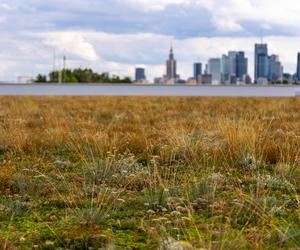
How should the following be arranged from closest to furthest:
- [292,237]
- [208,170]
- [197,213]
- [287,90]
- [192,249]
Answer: [192,249], [292,237], [197,213], [208,170], [287,90]

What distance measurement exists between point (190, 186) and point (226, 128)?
3.78 m

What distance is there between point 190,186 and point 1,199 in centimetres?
180

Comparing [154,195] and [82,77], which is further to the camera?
[82,77]

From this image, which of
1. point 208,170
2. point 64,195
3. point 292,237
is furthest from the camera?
point 208,170

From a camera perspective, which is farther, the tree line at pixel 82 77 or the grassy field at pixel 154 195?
the tree line at pixel 82 77

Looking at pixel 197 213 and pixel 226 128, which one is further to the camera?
pixel 226 128

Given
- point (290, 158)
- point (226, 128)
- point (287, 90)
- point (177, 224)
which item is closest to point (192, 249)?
point (177, 224)

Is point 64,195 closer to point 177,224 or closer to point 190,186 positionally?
point 190,186

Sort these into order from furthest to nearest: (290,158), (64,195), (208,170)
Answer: (290,158), (208,170), (64,195)

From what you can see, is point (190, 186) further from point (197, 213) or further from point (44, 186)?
point (44, 186)

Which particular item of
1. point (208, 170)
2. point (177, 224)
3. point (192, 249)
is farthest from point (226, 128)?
point (192, 249)

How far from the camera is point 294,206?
5441 millimetres

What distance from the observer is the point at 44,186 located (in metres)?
6.21

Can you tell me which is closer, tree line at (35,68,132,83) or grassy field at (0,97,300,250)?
grassy field at (0,97,300,250)
